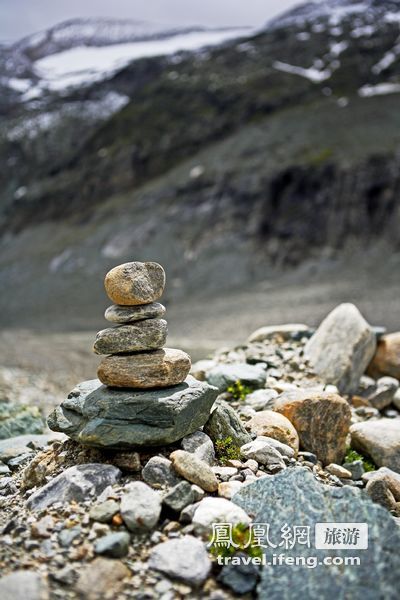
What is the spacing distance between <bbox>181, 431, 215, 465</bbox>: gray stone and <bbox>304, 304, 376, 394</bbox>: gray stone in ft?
17.5

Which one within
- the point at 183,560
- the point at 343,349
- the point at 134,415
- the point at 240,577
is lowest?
the point at 240,577

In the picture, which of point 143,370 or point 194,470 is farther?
point 143,370

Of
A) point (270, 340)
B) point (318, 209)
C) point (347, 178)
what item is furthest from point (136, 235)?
point (270, 340)

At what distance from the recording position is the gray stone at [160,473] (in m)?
7.00

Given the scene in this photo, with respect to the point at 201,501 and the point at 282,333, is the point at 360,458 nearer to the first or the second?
the point at 201,501

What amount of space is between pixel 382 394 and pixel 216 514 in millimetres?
7674

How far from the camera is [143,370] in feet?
26.5

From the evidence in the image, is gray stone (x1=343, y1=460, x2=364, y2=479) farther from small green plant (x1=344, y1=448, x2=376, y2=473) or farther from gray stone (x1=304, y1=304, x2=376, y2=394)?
gray stone (x1=304, y1=304, x2=376, y2=394)

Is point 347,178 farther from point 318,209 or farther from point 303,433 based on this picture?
point 303,433

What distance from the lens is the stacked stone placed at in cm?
804

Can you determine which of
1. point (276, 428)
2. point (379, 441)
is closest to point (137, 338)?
point (276, 428)

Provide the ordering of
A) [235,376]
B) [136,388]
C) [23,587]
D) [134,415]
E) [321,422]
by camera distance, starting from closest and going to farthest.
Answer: [23,587], [134,415], [136,388], [321,422], [235,376]

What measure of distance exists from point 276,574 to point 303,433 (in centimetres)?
402

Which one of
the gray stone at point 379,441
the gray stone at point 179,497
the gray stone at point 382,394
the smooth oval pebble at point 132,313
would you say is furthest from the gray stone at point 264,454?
the gray stone at point 382,394
